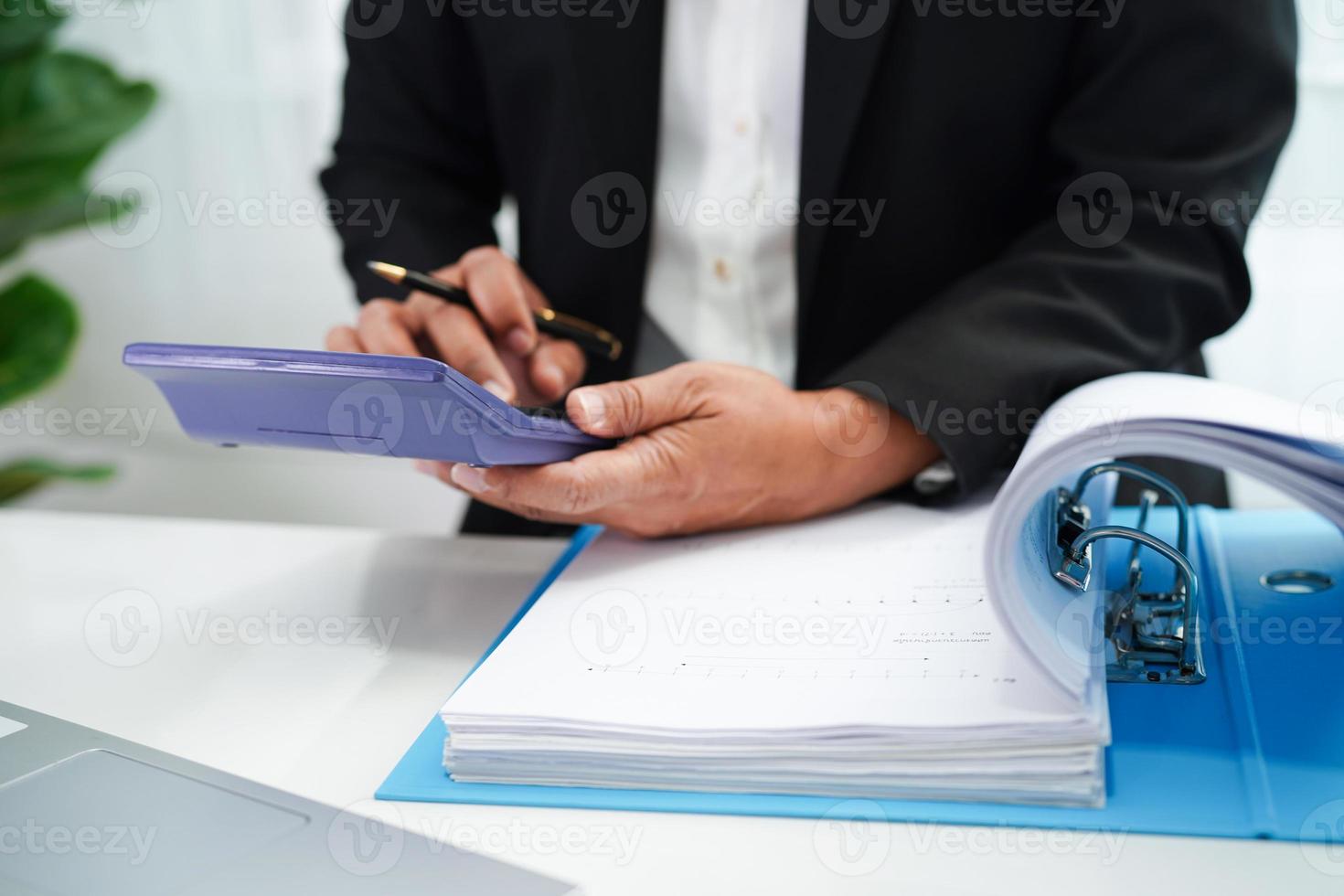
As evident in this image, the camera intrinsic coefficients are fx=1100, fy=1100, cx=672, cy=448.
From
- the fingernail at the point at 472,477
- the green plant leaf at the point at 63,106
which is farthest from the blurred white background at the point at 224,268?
the fingernail at the point at 472,477

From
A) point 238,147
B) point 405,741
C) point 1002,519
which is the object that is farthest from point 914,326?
point 238,147

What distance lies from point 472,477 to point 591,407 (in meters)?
0.08

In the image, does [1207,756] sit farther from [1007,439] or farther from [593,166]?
[593,166]

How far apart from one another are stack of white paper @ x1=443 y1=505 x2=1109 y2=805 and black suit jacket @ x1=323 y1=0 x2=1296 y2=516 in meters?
0.16

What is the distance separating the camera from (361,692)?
602 mm

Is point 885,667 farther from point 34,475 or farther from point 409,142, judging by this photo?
point 34,475

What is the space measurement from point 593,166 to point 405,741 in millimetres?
562

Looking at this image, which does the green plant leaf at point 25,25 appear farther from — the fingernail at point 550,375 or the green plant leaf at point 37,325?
the fingernail at point 550,375

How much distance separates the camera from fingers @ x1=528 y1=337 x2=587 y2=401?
2.78 feet

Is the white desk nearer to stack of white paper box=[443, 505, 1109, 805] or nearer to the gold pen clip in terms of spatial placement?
stack of white paper box=[443, 505, 1109, 805]

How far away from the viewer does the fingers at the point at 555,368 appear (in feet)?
2.78

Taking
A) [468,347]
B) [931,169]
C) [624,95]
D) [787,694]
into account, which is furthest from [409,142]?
[787,694]

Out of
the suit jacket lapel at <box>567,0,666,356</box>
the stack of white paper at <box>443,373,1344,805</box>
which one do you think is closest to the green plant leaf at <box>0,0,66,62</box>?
the suit jacket lapel at <box>567,0,666,356</box>

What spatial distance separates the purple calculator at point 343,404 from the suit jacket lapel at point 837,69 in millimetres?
369
